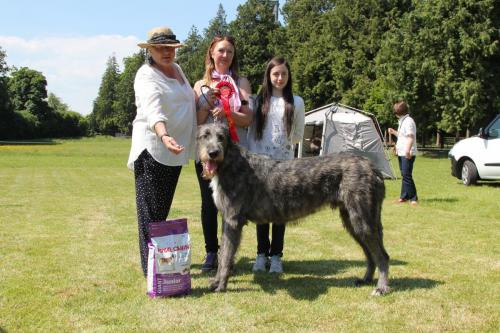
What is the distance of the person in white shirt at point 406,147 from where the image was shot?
1139 centimetres

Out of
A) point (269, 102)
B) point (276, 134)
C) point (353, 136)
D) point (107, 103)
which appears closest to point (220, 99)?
point (269, 102)

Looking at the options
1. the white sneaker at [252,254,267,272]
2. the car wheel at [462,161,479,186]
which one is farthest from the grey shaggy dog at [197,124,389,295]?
the car wheel at [462,161,479,186]

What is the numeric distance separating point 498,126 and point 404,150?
4.49 metres

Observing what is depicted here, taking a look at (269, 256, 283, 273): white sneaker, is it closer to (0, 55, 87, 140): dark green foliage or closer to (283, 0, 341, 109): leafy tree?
(283, 0, 341, 109): leafy tree

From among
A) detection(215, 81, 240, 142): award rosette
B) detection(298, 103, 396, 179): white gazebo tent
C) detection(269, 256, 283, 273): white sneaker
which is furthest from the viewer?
detection(298, 103, 396, 179): white gazebo tent

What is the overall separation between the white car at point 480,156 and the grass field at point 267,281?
14.6 ft

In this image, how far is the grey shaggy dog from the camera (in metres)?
5.13

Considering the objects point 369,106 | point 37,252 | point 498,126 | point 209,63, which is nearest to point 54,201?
point 37,252

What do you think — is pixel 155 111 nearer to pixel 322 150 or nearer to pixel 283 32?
pixel 322 150

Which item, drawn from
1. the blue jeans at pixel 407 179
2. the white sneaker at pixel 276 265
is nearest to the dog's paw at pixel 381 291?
the white sneaker at pixel 276 265

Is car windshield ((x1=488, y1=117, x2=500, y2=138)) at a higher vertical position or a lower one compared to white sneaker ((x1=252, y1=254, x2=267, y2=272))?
higher

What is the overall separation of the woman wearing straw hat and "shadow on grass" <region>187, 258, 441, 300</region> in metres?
0.99

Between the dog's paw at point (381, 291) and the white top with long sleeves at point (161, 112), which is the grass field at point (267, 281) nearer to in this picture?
the dog's paw at point (381, 291)

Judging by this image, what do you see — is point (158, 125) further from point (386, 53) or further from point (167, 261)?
point (386, 53)
